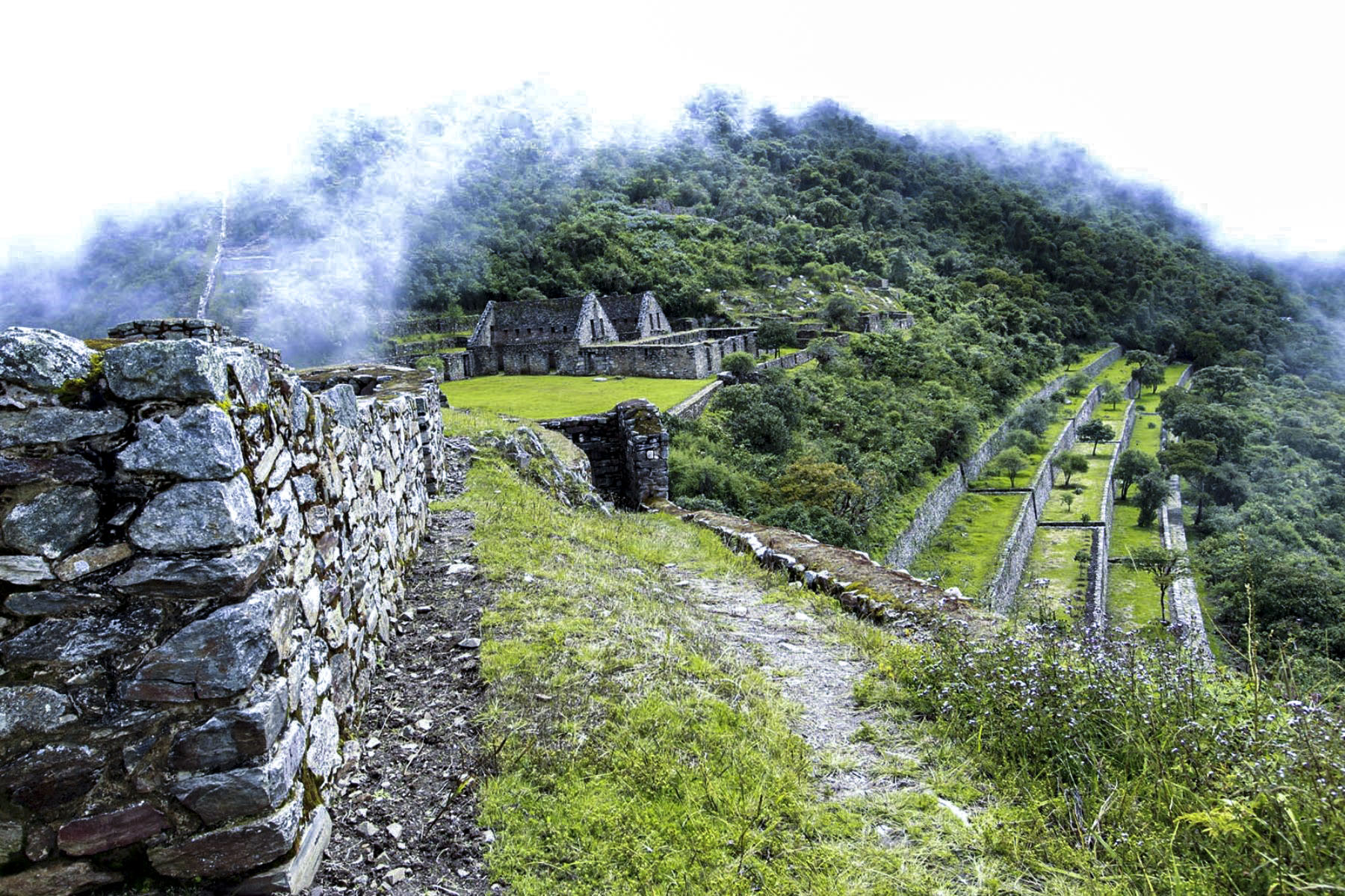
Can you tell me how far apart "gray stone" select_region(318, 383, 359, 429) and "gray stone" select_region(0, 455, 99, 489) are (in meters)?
1.66

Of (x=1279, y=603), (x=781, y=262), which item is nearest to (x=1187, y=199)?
(x=781, y=262)

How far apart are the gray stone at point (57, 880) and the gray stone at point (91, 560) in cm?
104

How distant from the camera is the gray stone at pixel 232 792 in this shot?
262 cm

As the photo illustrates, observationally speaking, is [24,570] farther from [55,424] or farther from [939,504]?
[939,504]

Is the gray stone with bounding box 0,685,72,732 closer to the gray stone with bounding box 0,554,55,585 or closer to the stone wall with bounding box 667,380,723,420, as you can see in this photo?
the gray stone with bounding box 0,554,55,585

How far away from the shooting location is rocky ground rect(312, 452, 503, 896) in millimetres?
2980

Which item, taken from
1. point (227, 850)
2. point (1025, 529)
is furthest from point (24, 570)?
point (1025, 529)

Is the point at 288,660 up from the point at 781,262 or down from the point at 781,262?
down

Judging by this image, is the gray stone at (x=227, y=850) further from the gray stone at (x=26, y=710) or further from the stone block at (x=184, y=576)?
the stone block at (x=184, y=576)

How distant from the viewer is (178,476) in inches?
102

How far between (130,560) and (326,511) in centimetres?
132

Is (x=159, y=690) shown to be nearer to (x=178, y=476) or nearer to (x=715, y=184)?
(x=178, y=476)

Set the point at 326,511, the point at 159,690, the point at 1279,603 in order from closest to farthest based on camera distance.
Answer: the point at 159,690 → the point at 326,511 → the point at 1279,603

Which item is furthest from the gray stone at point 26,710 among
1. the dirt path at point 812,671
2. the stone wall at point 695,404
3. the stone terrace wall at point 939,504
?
the stone terrace wall at point 939,504
